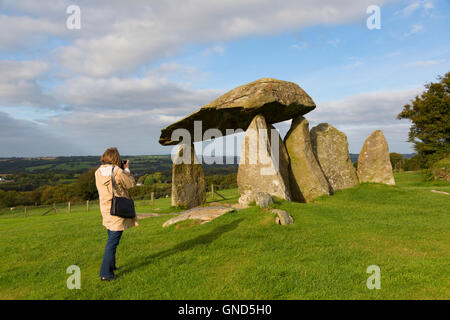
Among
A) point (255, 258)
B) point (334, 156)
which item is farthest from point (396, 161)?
point (255, 258)

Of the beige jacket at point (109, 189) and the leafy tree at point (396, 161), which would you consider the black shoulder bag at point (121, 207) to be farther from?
the leafy tree at point (396, 161)

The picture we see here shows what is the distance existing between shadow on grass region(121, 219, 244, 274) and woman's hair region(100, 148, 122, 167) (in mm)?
2210

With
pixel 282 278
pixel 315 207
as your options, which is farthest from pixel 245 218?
pixel 282 278

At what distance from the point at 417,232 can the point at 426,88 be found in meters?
25.5

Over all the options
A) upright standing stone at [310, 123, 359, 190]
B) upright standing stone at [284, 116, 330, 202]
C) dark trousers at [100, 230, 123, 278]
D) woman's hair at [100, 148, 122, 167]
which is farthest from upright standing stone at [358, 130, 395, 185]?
dark trousers at [100, 230, 123, 278]

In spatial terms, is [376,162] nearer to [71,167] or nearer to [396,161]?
[396,161]

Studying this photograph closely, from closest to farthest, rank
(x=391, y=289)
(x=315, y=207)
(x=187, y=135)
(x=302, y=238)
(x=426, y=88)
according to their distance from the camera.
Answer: (x=391, y=289), (x=302, y=238), (x=315, y=207), (x=187, y=135), (x=426, y=88)

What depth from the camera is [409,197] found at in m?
13.2

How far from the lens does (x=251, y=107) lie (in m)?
12.8

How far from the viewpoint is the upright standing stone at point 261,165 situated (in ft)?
40.5

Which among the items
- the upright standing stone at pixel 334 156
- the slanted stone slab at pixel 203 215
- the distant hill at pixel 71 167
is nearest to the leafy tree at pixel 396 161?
the distant hill at pixel 71 167

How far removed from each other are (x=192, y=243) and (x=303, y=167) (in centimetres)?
824

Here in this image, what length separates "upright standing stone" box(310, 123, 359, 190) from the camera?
1530 cm

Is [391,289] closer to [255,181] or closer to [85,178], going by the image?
[255,181]
